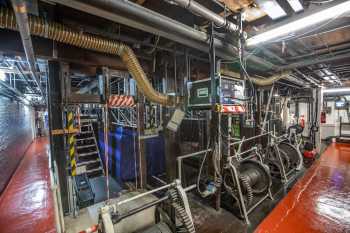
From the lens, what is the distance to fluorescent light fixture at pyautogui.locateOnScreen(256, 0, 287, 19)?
170cm

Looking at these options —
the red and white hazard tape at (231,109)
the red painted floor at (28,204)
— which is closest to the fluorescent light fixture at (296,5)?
the red and white hazard tape at (231,109)

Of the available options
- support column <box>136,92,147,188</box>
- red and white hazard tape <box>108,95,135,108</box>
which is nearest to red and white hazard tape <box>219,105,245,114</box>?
support column <box>136,92,147,188</box>

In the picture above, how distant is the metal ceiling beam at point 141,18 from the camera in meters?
1.36

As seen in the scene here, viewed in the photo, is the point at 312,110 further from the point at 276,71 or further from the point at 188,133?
the point at 188,133

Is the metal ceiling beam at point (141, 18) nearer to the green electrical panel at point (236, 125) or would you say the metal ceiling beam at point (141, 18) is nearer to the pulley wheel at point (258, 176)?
the pulley wheel at point (258, 176)

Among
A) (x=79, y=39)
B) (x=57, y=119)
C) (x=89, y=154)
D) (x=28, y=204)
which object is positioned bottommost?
(x=28, y=204)

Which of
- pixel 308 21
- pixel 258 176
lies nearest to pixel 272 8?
pixel 308 21

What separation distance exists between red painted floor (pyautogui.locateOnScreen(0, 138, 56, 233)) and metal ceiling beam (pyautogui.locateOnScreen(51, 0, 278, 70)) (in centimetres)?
321

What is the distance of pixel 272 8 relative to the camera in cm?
181

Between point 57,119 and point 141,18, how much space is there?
1940 millimetres

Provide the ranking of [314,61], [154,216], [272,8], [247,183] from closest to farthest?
[272,8]
[154,216]
[247,183]
[314,61]

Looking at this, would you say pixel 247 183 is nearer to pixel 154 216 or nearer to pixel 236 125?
pixel 154 216

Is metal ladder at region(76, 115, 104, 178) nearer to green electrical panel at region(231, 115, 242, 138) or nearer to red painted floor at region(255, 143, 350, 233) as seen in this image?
red painted floor at region(255, 143, 350, 233)

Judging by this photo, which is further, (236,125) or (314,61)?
(236,125)
